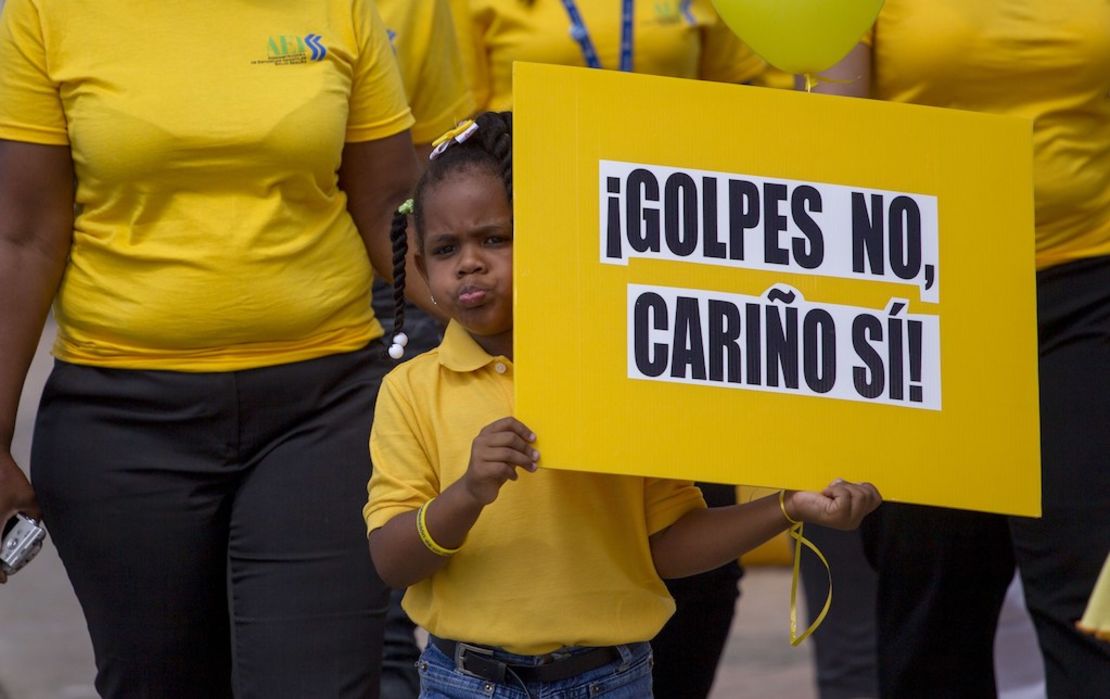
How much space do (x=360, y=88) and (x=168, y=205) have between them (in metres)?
0.45

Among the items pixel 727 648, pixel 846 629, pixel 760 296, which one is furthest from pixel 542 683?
pixel 727 648

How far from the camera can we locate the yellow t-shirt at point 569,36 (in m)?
4.67

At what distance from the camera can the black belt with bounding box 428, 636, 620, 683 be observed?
324 cm

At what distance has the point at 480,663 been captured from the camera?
3248mm

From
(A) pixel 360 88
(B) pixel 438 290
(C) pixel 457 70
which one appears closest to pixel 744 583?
(C) pixel 457 70

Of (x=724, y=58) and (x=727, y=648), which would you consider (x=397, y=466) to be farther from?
(x=727, y=648)

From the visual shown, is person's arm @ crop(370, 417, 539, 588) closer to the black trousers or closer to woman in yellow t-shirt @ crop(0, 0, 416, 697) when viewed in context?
woman in yellow t-shirt @ crop(0, 0, 416, 697)

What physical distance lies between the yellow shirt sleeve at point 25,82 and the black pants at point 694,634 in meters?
1.56

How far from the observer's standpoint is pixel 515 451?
9.77 feet

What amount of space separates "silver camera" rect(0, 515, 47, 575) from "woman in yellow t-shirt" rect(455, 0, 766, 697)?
1.40 m

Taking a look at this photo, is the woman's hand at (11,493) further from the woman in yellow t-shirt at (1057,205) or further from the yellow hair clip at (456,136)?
the woman in yellow t-shirt at (1057,205)

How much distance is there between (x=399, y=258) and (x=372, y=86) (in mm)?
512

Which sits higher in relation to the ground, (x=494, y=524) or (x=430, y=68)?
(x=430, y=68)

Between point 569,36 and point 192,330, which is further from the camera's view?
point 569,36
